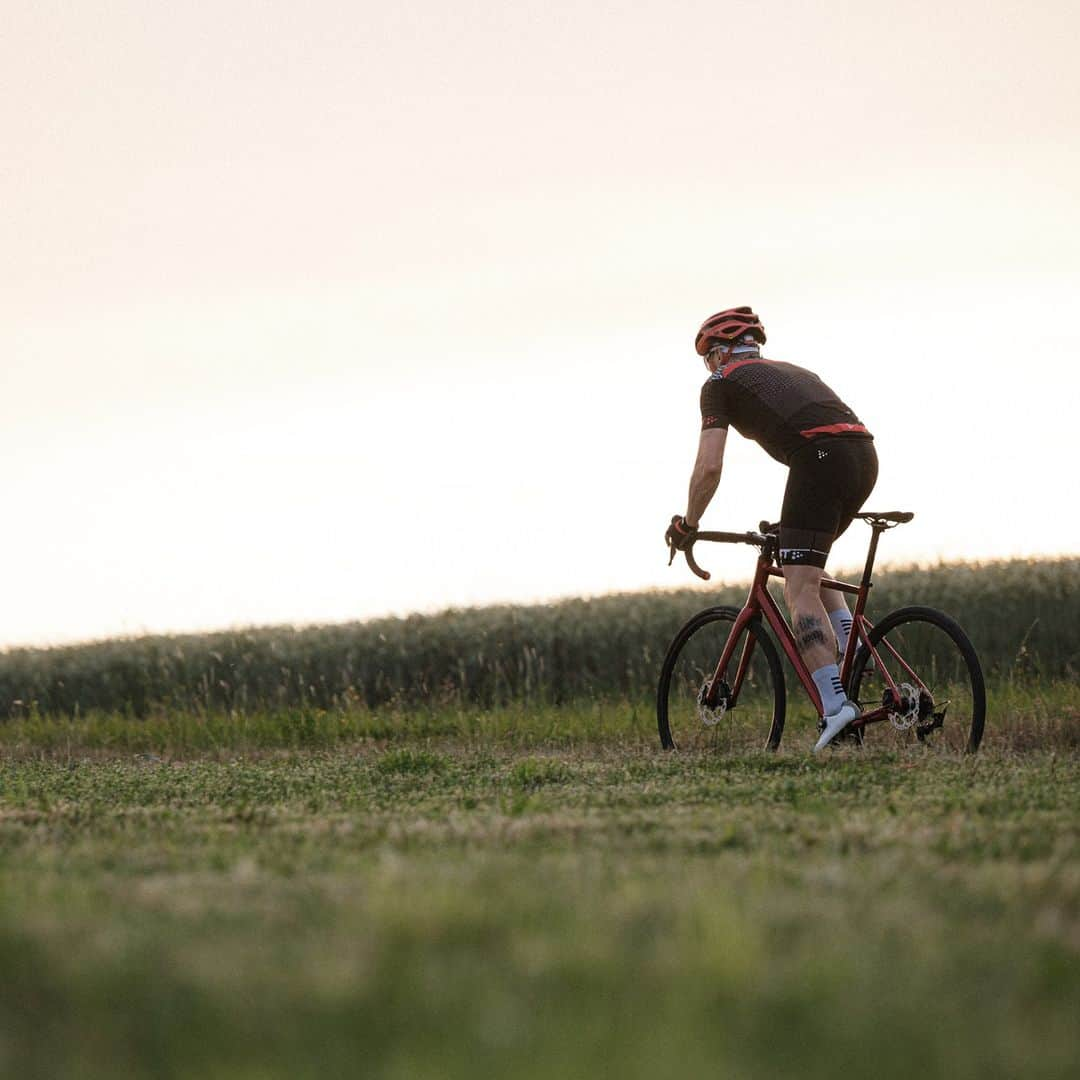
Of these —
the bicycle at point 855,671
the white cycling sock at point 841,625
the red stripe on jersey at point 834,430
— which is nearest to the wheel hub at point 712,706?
the bicycle at point 855,671

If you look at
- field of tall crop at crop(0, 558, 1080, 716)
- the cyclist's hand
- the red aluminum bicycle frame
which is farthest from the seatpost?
field of tall crop at crop(0, 558, 1080, 716)

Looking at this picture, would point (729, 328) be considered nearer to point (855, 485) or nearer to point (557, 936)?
point (855, 485)

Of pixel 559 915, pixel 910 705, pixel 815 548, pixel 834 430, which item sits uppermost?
pixel 834 430

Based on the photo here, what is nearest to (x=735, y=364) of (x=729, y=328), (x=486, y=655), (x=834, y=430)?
(x=729, y=328)

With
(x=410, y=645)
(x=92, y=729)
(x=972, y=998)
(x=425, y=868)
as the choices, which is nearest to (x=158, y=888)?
(x=425, y=868)

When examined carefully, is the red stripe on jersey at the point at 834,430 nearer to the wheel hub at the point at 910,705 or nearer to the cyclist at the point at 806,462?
the cyclist at the point at 806,462

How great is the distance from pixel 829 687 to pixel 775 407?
169cm

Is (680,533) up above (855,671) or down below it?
above

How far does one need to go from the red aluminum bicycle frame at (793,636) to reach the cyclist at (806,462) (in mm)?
125

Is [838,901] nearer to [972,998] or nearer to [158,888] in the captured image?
[972,998]

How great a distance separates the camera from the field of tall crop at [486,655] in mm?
15070

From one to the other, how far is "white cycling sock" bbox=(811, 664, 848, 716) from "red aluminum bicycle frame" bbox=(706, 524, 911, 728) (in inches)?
2.6

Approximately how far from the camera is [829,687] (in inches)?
340

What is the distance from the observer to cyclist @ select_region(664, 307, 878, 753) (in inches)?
339
